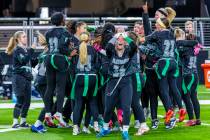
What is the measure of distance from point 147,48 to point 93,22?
37.4ft

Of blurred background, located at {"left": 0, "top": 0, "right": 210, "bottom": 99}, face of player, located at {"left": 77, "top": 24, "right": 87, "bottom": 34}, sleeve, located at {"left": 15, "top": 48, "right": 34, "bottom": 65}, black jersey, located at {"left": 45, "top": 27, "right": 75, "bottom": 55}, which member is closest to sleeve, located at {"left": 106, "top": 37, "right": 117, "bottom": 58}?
face of player, located at {"left": 77, "top": 24, "right": 87, "bottom": 34}

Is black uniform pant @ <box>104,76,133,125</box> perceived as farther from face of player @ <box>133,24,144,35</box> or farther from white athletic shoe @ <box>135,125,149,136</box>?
face of player @ <box>133,24,144,35</box>

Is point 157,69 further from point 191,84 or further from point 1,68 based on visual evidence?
point 1,68

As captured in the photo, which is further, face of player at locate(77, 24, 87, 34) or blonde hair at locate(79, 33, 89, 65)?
face of player at locate(77, 24, 87, 34)

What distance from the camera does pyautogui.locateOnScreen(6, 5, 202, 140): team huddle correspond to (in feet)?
42.2

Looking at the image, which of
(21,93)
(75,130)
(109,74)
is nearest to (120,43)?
(109,74)

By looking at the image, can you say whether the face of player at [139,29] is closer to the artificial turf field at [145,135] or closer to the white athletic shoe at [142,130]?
the artificial turf field at [145,135]

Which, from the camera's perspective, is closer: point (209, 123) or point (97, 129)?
point (97, 129)

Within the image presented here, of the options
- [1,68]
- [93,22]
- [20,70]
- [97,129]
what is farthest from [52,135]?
[93,22]

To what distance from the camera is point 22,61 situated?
573 inches

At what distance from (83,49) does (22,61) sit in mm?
1684

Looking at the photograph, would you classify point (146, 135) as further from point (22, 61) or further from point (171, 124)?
point (22, 61)

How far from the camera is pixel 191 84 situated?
14727 mm

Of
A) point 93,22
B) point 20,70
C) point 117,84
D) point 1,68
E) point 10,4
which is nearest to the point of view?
Result: point 117,84
